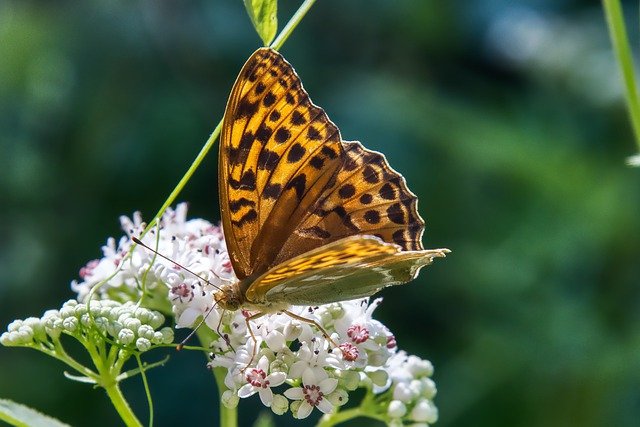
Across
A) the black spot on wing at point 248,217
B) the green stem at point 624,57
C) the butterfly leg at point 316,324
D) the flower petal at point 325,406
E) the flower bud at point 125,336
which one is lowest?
the flower bud at point 125,336

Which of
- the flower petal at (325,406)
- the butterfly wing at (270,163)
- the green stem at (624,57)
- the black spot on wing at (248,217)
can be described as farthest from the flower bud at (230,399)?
the green stem at (624,57)

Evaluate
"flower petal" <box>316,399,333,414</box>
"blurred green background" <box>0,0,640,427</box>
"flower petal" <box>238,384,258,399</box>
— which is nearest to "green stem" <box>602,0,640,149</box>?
"flower petal" <box>316,399,333,414</box>

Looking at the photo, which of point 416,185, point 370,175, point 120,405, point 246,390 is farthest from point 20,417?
point 416,185

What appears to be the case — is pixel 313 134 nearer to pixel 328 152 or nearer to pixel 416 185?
pixel 328 152

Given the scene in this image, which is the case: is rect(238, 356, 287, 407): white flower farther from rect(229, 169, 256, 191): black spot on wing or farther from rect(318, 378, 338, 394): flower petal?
rect(229, 169, 256, 191): black spot on wing

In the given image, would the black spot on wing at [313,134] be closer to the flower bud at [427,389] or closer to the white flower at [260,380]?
the white flower at [260,380]
